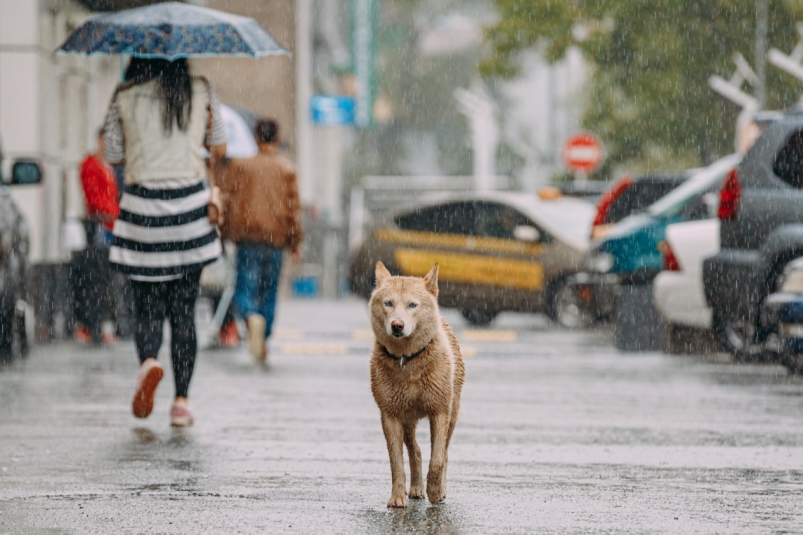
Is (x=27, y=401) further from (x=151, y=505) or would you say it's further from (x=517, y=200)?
(x=517, y=200)

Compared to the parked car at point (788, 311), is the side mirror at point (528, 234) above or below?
below

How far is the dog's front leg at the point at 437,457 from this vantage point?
6.07 meters

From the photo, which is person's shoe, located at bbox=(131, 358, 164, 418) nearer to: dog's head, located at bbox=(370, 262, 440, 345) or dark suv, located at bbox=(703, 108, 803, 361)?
dog's head, located at bbox=(370, 262, 440, 345)

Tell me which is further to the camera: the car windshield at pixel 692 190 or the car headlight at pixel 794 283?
the car windshield at pixel 692 190

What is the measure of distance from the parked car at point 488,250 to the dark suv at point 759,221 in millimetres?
6502

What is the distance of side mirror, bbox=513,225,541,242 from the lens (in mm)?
19109

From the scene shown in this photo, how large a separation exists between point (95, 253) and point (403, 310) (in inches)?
363

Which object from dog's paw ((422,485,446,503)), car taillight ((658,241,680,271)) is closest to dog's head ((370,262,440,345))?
dog's paw ((422,485,446,503))

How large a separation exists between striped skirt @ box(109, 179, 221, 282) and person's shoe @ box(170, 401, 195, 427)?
2.24 feet

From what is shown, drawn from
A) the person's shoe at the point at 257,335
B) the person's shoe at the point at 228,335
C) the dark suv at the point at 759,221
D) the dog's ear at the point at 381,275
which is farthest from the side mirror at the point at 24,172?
the dog's ear at the point at 381,275

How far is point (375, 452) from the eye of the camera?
7.62 meters

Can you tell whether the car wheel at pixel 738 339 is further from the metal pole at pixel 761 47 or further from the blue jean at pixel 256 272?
the metal pole at pixel 761 47

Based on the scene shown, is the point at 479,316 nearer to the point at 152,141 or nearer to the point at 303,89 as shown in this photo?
the point at 152,141

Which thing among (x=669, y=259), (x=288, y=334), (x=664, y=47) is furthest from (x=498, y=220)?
(x=664, y=47)
